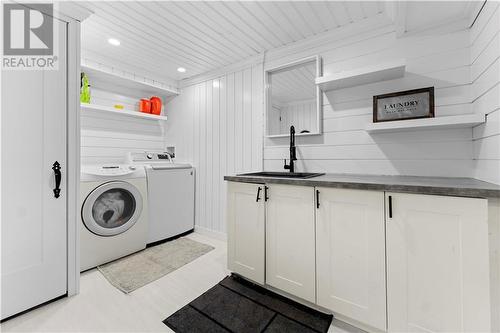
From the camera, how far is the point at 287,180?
155cm

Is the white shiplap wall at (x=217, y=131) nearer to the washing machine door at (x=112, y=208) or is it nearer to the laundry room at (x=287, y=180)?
the laundry room at (x=287, y=180)

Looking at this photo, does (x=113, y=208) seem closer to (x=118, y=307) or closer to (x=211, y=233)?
(x=118, y=307)

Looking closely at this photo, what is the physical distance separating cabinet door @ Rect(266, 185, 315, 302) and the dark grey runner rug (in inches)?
4.5

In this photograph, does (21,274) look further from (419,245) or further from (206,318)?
(419,245)

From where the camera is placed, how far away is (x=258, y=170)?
2494 mm

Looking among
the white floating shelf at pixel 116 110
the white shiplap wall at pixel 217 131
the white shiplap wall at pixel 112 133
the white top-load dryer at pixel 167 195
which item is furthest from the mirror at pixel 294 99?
the white shiplap wall at pixel 112 133

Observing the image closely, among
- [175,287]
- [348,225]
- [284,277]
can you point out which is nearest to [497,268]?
[348,225]

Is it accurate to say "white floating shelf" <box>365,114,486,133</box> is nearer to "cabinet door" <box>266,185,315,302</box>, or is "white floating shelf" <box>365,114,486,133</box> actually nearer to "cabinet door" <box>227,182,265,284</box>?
"cabinet door" <box>266,185,315,302</box>

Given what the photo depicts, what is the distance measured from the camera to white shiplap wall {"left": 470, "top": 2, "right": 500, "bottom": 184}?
115 centimetres

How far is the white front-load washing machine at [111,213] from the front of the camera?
2025mm

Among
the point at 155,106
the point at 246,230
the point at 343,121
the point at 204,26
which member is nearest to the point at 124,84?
the point at 155,106

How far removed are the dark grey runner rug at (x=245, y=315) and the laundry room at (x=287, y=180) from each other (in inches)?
0.4

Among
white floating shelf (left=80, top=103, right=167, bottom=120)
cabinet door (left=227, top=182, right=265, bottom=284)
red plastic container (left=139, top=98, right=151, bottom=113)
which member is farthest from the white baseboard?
red plastic container (left=139, top=98, right=151, bottom=113)

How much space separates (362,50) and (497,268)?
1.80 meters
